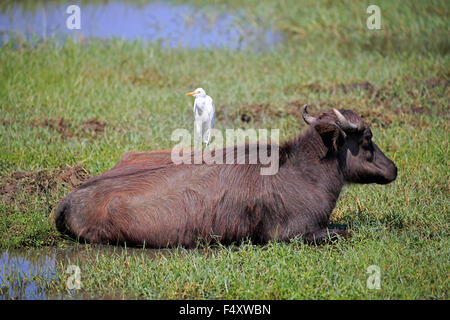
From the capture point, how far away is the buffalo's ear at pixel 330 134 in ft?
16.9

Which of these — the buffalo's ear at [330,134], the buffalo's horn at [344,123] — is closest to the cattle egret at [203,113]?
the buffalo's ear at [330,134]

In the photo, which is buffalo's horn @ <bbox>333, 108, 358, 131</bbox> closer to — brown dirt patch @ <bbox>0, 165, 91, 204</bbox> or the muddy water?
the muddy water

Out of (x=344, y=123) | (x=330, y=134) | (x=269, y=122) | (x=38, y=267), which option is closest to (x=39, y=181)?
(x=38, y=267)

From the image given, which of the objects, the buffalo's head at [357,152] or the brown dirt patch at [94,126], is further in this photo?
the brown dirt patch at [94,126]

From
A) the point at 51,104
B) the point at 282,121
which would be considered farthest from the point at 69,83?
the point at 282,121

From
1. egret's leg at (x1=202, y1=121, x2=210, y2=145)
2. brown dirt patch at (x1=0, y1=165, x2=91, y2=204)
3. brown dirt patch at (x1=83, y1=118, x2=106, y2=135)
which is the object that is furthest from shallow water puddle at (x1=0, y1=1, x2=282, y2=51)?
brown dirt patch at (x1=0, y1=165, x2=91, y2=204)

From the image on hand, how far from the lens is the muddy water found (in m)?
4.41

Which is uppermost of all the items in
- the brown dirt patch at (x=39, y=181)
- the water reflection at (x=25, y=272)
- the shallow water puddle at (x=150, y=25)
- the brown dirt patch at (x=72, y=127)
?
the shallow water puddle at (x=150, y=25)

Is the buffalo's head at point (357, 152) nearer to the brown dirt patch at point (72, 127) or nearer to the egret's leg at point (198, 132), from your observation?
the egret's leg at point (198, 132)

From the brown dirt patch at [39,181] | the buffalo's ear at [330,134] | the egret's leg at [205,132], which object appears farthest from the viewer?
the egret's leg at [205,132]

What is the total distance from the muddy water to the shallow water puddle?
6.98 meters

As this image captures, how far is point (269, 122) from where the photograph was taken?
829cm

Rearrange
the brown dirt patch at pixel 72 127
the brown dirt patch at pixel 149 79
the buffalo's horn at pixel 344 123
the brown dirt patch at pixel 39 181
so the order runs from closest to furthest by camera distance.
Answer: the buffalo's horn at pixel 344 123, the brown dirt patch at pixel 39 181, the brown dirt patch at pixel 72 127, the brown dirt patch at pixel 149 79

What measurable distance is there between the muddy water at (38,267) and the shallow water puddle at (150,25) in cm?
698
